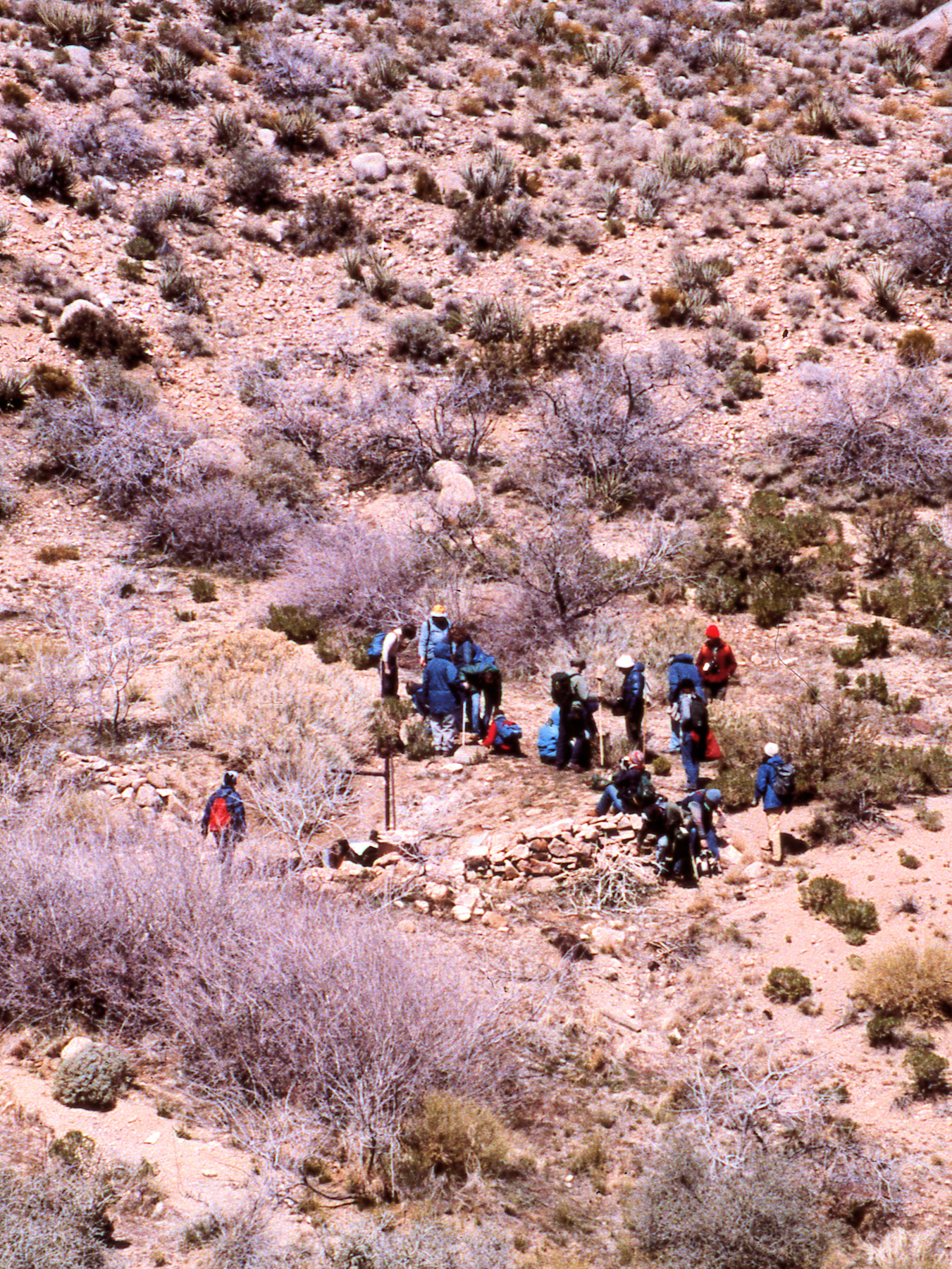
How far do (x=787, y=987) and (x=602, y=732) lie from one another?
417cm

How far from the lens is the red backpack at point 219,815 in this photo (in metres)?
9.08

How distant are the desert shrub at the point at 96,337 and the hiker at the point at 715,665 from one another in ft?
42.6

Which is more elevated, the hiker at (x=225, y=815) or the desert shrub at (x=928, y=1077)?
the hiker at (x=225, y=815)

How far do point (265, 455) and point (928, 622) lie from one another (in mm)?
11322

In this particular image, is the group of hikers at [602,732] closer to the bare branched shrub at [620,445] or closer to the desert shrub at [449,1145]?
the desert shrub at [449,1145]

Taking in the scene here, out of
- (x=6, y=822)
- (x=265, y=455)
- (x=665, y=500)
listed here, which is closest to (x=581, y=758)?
(x=6, y=822)

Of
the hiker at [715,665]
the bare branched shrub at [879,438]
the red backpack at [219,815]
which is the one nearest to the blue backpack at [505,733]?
the hiker at [715,665]

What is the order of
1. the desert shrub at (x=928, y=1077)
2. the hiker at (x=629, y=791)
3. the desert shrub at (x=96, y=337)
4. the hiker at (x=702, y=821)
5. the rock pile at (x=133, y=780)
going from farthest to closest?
the desert shrub at (x=96, y=337) < the rock pile at (x=133, y=780) < the hiker at (x=629, y=791) < the hiker at (x=702, y=821) < the desert shrub at (x=928, y=1077)

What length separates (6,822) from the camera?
8914 millimetres

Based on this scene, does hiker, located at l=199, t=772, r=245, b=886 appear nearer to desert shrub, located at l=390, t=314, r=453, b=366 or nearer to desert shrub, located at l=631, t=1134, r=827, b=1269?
desert shrub, located at l=631, t=1134, r=827, b=1269

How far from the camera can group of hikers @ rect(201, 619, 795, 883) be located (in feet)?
30.6

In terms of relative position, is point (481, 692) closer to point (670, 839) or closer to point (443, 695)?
point (443, 695)

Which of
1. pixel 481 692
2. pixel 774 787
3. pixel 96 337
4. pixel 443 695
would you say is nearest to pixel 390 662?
pixel 443 695

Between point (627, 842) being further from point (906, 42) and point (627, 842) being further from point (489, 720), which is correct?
point (906, 42)
